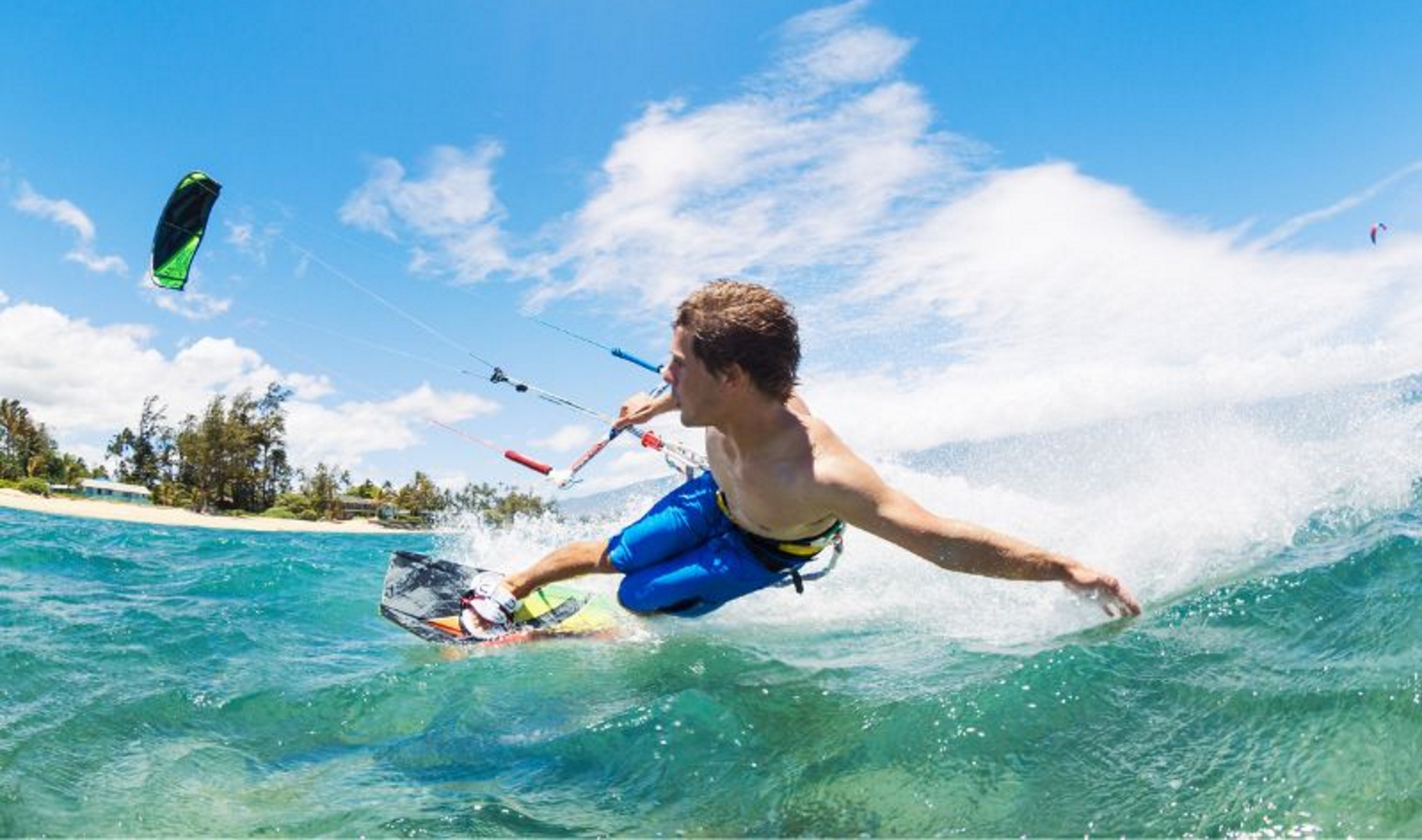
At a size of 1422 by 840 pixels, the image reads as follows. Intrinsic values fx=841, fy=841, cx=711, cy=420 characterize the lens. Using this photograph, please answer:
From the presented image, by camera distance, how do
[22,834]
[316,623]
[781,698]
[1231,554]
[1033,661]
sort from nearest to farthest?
1. [22,834]
2. [1033,661]
3. [781,698]
4. [1231,554]
5. [316,623]

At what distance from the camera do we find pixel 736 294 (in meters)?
4.05

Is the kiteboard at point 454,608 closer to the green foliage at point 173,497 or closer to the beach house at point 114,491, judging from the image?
the green foliage at point 173,497

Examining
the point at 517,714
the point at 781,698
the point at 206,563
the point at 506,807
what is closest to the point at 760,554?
the point at 781,698

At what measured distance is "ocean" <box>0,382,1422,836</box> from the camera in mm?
2891

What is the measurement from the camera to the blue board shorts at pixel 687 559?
5.08m

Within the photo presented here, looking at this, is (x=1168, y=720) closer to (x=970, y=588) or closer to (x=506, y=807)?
(x=506, y=807)

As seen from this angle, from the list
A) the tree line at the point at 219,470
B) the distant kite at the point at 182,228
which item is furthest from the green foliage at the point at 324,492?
the distant kite at the point at 182,228

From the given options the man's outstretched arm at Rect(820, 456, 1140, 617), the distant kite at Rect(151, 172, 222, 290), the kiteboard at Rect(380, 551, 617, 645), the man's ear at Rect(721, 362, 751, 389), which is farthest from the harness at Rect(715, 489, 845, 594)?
the distant kite at Rect(151, 172, 222, 290)

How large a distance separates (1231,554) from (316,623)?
8.30 m

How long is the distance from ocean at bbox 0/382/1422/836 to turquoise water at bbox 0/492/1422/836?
16 millimetres

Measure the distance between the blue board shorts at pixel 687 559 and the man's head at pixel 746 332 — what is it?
135 centimetres

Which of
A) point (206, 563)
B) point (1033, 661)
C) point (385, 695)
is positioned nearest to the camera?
point (1033, 661)

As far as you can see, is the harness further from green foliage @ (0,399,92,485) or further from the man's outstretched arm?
green foliage @ (0,399,92,485)

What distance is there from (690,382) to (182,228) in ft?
34.7
